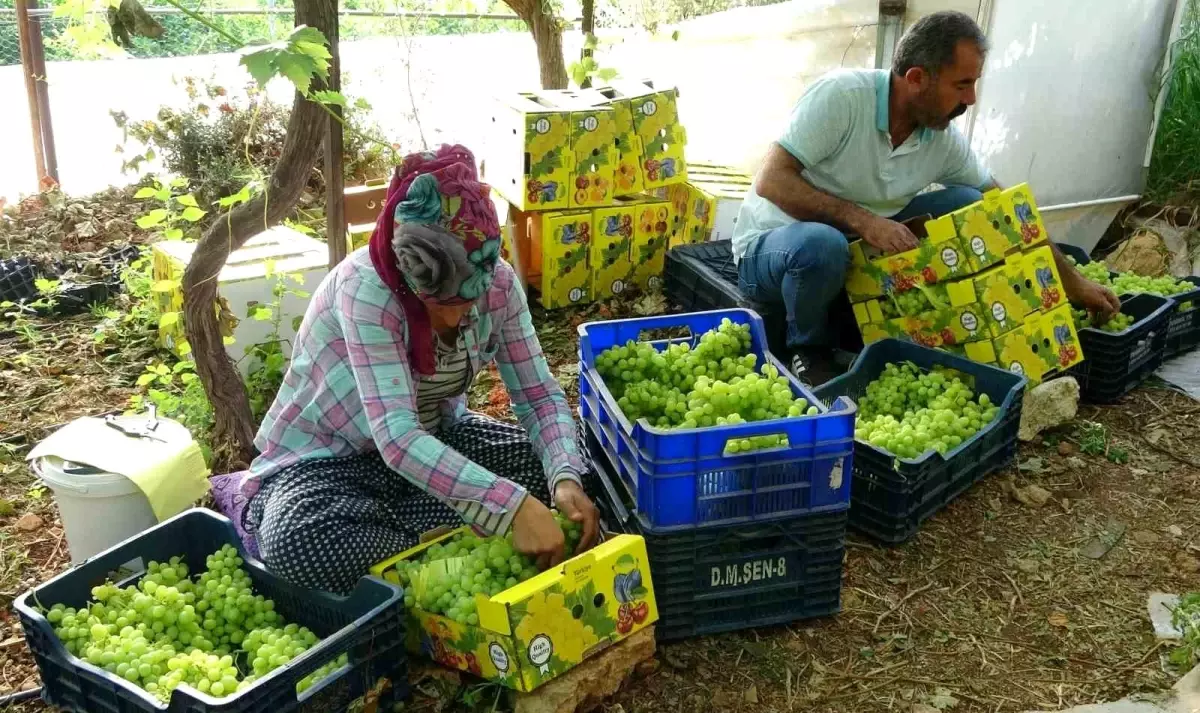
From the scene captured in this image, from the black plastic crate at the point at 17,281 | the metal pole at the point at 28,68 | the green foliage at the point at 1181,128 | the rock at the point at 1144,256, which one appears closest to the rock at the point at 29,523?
the black plastic crate at the point at 17,281

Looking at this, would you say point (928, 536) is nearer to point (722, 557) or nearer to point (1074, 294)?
point (722, 557)

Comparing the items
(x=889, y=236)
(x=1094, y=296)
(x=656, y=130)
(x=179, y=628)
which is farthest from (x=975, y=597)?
(x=656, y=130)

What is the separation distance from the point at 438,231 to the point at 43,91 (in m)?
5.27

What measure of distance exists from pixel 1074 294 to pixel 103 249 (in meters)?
4.99

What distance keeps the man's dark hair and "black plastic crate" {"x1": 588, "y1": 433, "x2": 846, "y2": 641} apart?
1.90 metres

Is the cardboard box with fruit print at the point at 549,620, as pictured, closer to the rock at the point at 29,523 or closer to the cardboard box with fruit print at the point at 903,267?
the rock at the point at 29,523

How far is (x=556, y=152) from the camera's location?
4602 mm

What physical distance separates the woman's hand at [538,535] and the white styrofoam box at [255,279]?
Answer: 6.25 ft

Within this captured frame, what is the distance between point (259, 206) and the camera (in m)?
2.98

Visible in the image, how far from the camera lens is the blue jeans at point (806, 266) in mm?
3693

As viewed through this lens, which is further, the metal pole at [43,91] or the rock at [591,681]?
the metal pole at [43,91]

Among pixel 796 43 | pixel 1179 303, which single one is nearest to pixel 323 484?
pixel 1179 303

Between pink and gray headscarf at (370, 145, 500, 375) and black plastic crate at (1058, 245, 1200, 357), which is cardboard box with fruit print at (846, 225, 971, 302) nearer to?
black plastic crate at (1058, 245, 1200, 357)

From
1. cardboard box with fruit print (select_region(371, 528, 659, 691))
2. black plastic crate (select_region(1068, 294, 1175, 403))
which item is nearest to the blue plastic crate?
cardboard box with fruit print (select_region(371, 528, 659, 691))
